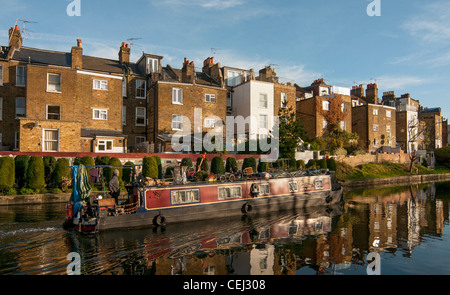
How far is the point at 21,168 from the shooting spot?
2378 cm

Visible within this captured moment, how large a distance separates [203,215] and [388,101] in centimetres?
5587

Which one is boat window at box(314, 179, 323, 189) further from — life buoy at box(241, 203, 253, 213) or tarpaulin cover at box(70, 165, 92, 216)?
tarpaulin cover at box(70, 165, 92, 216)

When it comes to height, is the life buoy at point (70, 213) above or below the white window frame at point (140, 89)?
below

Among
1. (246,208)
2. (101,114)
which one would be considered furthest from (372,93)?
(246,208)

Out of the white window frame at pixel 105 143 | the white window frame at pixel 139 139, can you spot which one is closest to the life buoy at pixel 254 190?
the white window frame at pixel 105 143

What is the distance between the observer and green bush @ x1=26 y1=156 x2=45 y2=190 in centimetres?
2301

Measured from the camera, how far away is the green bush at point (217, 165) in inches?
1160

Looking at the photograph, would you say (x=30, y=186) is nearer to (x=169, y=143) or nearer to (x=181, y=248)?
(x=169, y=143)

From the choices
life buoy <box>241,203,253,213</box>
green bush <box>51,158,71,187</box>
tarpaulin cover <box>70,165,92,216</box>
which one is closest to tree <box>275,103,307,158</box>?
life buoy <box>241,203,253,213</box>

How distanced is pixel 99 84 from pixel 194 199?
21.7 m

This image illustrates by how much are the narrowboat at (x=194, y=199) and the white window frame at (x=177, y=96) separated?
57.3 feet

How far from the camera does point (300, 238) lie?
14.3 meters

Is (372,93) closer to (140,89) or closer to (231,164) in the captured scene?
(231,164)

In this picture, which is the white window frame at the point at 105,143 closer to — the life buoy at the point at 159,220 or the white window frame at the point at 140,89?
the white window frame at the point at 140,89
